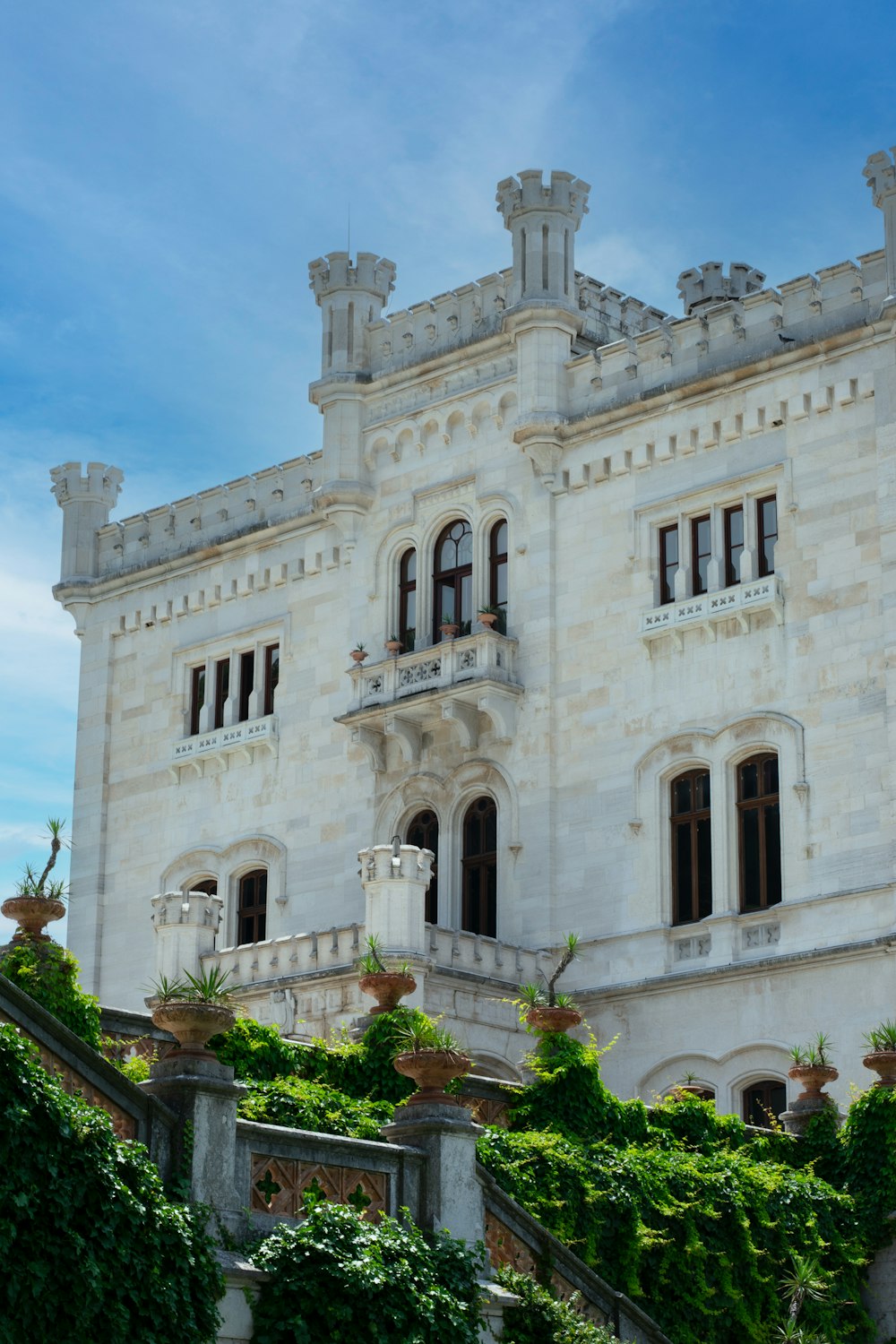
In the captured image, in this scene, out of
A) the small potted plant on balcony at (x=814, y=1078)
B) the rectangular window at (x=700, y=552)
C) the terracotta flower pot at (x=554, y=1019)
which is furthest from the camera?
the rectangular window at (x=700, y=552)

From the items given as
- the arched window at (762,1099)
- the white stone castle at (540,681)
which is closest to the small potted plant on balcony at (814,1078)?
the white stone castle at (540,681)

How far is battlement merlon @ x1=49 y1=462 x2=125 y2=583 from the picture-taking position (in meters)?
45.8

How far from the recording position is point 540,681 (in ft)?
123

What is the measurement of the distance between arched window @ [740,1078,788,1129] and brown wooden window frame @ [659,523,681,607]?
771cm

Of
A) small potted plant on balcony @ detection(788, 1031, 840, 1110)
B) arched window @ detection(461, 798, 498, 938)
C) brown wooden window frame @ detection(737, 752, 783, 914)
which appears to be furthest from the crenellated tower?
small potted plant on balcony @ detection(788, 1031, 840, 1110)

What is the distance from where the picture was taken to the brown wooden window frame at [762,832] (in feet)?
112

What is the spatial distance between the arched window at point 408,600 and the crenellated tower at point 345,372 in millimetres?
1141

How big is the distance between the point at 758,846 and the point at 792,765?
1.37 meters

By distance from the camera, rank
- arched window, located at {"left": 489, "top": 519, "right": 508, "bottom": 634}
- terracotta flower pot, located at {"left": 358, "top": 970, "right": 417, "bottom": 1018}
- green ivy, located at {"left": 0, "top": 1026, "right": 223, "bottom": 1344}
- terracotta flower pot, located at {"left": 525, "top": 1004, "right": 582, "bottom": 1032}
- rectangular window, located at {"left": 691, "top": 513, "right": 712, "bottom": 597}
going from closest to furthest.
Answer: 1. green ivy, located at {"left": 0, "top": 1026, "right": 223, "bottom": 1344}
2. terracotta flower pot, located at {"left": 358, "top": 970, "right": 417, "bottom": 1018}
3. terracotta flower pot, located at {"left": 525, "top": 1004, "right": 582, "bottom": 1032}
4. rectangular window, located at {"left": 691, "top": 513, "right": 712, "bottom": 597}
5. arched window, located at {"left": 489, "top": 519, "right": 508, "bottom": 634}

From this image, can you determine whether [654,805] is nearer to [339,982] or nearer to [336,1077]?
[339,982]

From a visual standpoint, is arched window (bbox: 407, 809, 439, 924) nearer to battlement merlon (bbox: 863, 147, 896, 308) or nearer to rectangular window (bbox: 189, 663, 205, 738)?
rectangular window (bbox: 189, 663, 205, 738)

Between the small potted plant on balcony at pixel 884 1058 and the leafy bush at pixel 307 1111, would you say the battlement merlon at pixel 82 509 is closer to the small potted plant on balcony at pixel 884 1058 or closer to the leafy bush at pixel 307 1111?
the small potted plant on balcony at pixel 884 1058

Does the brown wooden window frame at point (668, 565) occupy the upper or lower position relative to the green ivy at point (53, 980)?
upper

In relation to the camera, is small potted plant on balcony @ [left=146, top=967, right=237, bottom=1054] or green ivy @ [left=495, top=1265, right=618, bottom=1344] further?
green ivy @ [left=495, top=1265, right=618, bottom=1344]
